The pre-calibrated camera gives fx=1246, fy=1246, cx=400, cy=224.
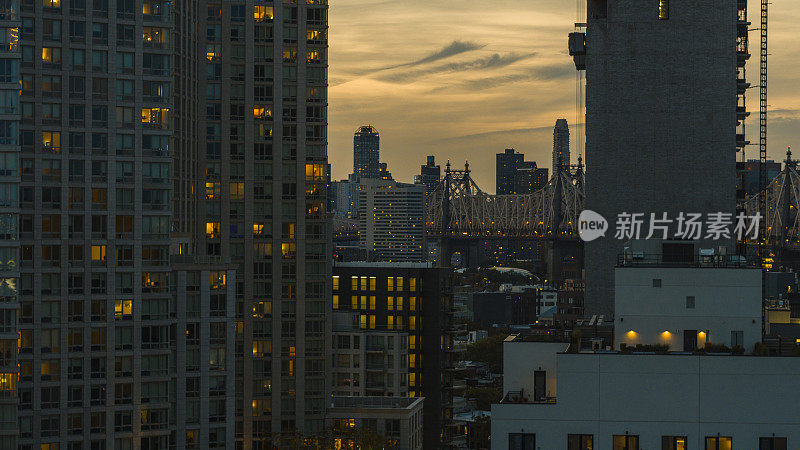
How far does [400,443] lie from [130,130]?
42710 mm

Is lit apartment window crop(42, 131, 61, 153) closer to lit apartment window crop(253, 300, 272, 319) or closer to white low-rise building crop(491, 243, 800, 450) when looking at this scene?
lit apartment window crop(253, 300, 272, 319)

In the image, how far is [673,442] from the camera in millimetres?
55875

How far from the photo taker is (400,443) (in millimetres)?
125438

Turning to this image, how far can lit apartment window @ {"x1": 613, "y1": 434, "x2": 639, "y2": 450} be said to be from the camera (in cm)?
5600

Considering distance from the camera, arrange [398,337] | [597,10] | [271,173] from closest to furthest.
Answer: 1. [597,10]
2. [271,173]
3. [398,337]

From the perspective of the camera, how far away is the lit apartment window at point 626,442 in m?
56.0

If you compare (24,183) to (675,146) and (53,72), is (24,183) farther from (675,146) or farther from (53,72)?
(675,146)

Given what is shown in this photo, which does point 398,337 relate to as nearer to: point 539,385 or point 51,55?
point 51,55

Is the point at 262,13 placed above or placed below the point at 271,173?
above

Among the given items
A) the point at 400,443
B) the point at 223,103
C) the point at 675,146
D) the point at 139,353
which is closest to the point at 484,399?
the point at 400,443

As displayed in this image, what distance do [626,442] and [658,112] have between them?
30275mm

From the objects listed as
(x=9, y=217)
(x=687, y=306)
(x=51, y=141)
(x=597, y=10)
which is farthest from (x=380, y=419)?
(x=687, y=306)

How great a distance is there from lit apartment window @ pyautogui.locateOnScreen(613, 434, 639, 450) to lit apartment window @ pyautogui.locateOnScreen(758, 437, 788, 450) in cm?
543

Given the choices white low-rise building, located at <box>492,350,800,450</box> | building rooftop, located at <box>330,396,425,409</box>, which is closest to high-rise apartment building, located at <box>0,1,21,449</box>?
building rooftop, located at <box>330,396,425,409</box>
